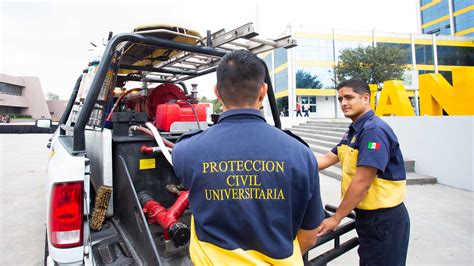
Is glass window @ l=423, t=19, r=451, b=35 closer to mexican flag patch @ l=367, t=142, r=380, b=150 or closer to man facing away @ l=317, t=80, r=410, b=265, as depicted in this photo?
man facing away @ l=317, t=80, r=410, b=265

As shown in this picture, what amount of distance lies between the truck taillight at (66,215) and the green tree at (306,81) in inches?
1465

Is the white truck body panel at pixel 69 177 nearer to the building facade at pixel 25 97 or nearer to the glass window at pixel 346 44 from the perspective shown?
the glass window at pixel 346 44

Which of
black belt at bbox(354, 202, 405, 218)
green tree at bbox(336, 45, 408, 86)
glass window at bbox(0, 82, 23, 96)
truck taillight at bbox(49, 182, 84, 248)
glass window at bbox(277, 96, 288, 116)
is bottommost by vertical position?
black belt at bbox(354, 202, 405, 218)

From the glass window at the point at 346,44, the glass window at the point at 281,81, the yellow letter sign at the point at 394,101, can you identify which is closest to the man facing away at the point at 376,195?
the yellow letter sign at the point at 394,101

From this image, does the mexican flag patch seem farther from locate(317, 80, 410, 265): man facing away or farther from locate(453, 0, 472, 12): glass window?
locate(453, 0, 472, 12): glass window

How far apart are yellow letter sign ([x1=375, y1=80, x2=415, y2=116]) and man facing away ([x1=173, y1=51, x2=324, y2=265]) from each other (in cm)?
863

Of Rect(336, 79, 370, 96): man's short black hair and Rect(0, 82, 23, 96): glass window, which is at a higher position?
Rect(0, 82, 23, 96): glass window

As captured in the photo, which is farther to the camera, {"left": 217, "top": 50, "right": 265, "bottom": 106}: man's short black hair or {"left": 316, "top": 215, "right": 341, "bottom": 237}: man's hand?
{"left": 316, "top": 215, "right": 341, "bottom": 237}: man's hand

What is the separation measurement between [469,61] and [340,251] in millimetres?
55270

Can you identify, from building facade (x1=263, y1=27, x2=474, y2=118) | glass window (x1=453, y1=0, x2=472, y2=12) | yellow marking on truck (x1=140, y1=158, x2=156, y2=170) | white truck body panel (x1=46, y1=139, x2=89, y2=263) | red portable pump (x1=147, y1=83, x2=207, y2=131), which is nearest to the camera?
white truck body panel (x1=46, y1=139, x2=89, y2=263)

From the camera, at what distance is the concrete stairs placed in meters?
6.25

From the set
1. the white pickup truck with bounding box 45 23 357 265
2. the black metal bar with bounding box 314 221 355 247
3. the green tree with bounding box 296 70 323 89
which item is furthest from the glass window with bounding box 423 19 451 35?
the white pickup truck with bounding box 45 23 357 265

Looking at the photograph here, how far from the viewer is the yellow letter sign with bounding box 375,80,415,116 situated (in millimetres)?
8227

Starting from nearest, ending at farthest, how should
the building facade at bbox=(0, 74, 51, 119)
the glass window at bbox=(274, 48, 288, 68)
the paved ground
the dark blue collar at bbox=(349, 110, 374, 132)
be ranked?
the dark blue collar at bbox=(349, 110, 374, 132), the paved ground, the glass window at bbox=(274, 48, 288, 68), the building facade at bbox=(0, 74, 51, 119)
